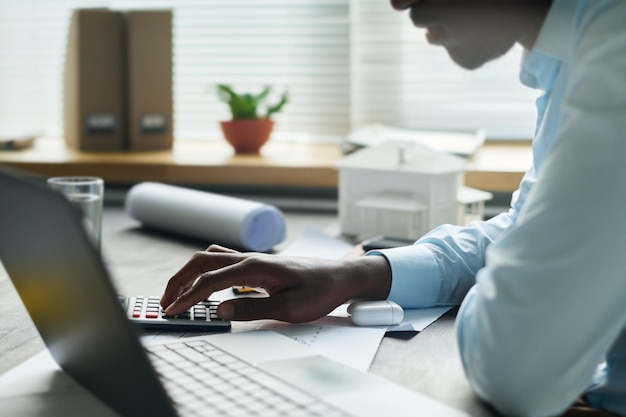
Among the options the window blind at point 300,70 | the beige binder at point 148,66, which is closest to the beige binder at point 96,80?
the beige binder at point 148,66

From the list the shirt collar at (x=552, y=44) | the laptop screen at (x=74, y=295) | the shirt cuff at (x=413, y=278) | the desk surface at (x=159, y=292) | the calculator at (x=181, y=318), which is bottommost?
the desk surface at (x=159, y=292)

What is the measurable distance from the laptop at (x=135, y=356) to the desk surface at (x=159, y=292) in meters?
0.04

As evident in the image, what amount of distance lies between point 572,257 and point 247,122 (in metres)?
1.61

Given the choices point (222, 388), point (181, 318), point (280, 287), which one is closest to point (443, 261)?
point (280, 287)

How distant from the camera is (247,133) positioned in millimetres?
2342

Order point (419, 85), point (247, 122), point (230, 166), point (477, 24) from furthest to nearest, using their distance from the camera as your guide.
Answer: point (419, 85), point (247, 122), point (230, 166), point (477, 24)

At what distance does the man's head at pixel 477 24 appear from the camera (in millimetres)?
979

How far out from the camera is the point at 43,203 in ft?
2.38

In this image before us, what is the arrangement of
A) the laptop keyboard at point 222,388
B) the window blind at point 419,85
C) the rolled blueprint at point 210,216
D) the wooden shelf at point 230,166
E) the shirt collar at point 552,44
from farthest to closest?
the window blind at point 419,85, the wooden shelf at point 230,166, the rolled blueprint at point 210,216, the shirt collar at point 552,44, the laptop keyboard at point 222,388

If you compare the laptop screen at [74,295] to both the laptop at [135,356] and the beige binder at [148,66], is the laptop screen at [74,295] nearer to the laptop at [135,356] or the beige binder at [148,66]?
the laptop at [135,356]

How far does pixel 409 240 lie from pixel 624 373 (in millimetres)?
691

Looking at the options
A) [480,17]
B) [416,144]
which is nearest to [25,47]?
[416,144]

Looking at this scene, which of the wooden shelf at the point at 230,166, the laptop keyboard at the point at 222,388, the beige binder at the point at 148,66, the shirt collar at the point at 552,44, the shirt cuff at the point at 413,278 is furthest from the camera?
the beige binder at the point at 148,66

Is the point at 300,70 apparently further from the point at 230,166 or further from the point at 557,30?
the point at 557,30
